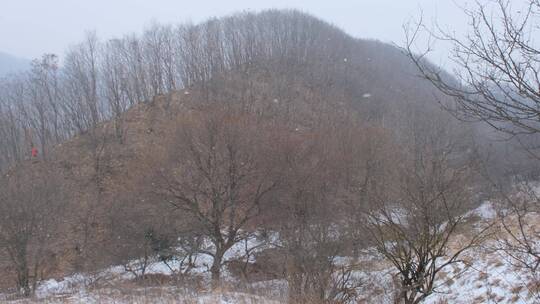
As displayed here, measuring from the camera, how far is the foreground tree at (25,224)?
52.5 ft

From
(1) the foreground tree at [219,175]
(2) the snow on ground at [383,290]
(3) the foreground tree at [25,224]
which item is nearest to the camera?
(2) the snow on ground at [383,290]

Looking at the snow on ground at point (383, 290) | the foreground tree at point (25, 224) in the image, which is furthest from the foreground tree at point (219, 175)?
the snow on ground at point (383, 290)

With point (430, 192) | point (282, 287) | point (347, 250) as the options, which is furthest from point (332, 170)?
point (430, 192)

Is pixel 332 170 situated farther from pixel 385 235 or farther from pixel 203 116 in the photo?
pixel 385 235

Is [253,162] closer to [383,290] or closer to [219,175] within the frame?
[219,175]

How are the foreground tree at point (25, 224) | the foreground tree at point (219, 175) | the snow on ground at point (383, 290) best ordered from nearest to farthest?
1. the snow on ground at point (383, 290)
2. the foreground tree at point (25, 224)
3. the foreground tree at point (219, 175)

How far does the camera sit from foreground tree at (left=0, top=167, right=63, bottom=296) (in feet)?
52.5

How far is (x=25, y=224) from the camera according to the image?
16.2 metres

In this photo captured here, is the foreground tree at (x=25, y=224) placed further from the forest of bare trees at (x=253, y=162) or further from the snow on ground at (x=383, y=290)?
the snow on ground at (x=383, y=290)

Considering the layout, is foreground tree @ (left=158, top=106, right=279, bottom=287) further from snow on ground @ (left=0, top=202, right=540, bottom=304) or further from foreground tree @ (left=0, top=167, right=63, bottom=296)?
snow on ground @ (left=0, top=202, right=540, bottom=304)

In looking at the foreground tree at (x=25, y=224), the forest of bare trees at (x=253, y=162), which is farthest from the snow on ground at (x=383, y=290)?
the foreground tree at (x=25, y=224)

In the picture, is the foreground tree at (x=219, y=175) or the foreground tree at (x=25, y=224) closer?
the foreground tree at (x=25, y=224)

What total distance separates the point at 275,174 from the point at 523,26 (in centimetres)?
1800

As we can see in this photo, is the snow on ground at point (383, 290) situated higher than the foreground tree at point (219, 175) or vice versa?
the foreground tree at point (219, 175)
